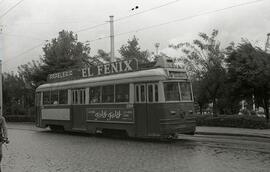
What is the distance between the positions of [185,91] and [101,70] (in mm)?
4854

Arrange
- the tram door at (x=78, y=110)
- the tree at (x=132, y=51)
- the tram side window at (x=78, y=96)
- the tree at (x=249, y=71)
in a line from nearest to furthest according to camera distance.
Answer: the tram door at (x=78, y=110)
the tram side window at (x=78, y=96)
the tree at (x=249, y=71)
the tree at (x=132, y=51)

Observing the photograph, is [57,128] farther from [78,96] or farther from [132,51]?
[132,51]

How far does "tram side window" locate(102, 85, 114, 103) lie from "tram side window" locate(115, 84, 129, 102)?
14.8 inches

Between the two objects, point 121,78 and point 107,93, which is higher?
point 121,78

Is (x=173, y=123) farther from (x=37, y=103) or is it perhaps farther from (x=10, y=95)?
(x=10, y=95)

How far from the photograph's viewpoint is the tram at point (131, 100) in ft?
55.1

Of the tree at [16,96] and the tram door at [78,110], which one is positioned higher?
the tree at [16,96]

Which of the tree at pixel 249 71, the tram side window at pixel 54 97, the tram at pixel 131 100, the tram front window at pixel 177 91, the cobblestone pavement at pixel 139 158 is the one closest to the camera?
the cobblestone pavement at pixel 139 158

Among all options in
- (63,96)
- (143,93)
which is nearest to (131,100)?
(143,93)

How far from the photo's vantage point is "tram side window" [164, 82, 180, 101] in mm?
16875

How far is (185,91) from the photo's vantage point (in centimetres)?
1762

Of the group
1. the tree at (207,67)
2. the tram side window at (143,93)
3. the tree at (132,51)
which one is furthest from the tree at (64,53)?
the tram side window at (143,93)

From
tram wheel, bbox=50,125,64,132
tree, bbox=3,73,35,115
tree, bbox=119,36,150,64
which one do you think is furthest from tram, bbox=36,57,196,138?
tree, bbox=3,73,35,115

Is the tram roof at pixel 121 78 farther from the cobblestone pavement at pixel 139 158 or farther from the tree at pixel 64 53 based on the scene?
the tree at pixel 64 53
